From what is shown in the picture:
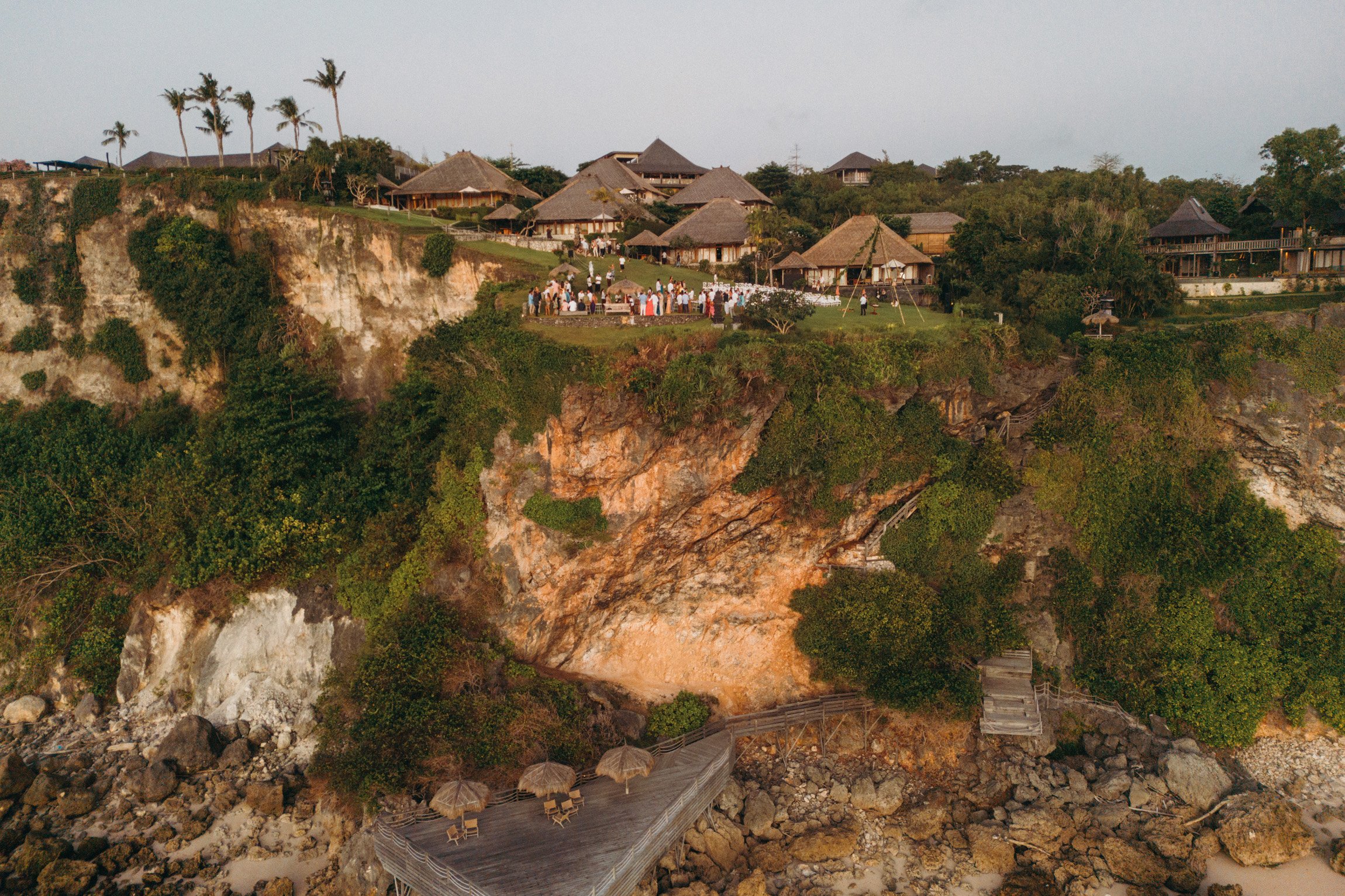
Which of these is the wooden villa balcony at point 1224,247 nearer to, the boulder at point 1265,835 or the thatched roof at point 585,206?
the thatched roof at point 585,206

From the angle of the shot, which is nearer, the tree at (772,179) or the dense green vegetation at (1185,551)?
the dense green vegetation at (1185,551)

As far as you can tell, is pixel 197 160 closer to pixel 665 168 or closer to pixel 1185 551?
pixel 665 168

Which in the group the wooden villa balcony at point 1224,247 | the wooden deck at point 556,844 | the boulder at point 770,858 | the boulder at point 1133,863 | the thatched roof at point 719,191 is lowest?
the boulder at point 1133,863

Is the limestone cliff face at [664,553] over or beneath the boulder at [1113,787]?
over

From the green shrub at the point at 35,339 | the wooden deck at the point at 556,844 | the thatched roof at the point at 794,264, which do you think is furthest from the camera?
the thatched roof at the point at 794,264

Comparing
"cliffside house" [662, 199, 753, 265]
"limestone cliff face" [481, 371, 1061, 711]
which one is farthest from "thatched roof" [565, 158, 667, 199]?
"limestone cliff face" [481, 371, 1061, 711]

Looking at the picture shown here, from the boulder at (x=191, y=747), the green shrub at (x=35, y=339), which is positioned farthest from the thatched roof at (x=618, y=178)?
the boulder at (x=191, y=747)
